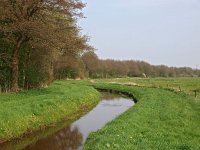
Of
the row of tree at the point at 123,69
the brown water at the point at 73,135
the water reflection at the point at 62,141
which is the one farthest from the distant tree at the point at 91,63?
the water reflection at the point at 62,141

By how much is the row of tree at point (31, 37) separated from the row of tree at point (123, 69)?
75545 mm

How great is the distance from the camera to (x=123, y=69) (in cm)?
15525

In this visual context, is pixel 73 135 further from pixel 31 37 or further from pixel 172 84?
pixel 172 84

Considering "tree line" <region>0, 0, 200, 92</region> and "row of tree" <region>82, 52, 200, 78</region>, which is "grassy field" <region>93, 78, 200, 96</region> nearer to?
"tree line" <region>0, 0, 200, 92</region>

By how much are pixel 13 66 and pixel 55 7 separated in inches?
285

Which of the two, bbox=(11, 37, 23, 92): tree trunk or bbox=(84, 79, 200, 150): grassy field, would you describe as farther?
bbox=(11, 37, 23, 92): tree trunk

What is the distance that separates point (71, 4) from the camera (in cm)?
3841

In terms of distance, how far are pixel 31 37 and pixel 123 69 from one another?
119334mm

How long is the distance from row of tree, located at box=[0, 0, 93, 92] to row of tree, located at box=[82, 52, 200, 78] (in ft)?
248

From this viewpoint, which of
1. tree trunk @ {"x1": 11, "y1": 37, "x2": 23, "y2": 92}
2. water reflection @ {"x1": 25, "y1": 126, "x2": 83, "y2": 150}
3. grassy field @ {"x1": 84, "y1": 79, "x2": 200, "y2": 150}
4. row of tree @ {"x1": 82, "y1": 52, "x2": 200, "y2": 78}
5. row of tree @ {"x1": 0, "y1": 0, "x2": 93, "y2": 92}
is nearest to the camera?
grassy field @ {"x1": 84, "y1": 79, "x2": 200, "y2": 150}

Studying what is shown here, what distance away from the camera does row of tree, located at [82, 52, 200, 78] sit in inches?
4919

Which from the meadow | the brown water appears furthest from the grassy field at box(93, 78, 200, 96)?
the meadow

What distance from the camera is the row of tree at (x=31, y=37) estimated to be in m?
34.8

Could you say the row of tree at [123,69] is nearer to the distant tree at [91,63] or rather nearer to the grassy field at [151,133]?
the distant tree at [91,63]
